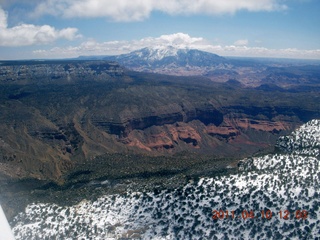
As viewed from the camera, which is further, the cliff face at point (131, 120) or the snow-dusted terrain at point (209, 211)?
the cliff face at point (131, 120)

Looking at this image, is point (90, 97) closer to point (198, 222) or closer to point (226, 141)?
point (226, 141)
